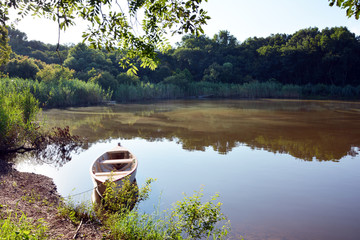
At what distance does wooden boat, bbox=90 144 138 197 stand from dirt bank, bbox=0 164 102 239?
2.72 feet

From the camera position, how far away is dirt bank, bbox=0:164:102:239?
3.73 m

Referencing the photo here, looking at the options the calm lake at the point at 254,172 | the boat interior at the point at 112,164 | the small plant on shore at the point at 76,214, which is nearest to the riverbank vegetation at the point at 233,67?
the calm lake at the point at 254,172

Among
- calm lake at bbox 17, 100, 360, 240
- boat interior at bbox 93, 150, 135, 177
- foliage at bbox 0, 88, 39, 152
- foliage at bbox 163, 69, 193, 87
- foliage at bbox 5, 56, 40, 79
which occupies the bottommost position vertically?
calm lake at bbox 17, 100, 360, 240

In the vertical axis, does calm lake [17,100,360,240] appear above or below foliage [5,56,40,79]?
below

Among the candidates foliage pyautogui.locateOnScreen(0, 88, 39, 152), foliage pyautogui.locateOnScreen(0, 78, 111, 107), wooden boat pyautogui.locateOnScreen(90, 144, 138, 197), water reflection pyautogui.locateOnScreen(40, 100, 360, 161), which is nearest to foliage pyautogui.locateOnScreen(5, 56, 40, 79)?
foliage pyautogui.locateOnScreen(0, 78, 111, 107)

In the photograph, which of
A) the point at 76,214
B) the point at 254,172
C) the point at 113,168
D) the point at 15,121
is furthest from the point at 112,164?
the point at 254,172

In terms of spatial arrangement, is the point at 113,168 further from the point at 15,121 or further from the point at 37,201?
the point at 15,121

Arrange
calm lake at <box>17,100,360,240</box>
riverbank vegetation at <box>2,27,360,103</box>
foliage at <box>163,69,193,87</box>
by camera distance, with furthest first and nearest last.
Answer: foliage at <box>163,69,193,87</box> < riverbank vegetation at <box>2,27,360,103</box> < calm lake at <box>17,100,360,240</box>

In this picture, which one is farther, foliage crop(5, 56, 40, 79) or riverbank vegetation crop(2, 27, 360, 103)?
riverbank vegetation crop(2, 27, 360, 103)

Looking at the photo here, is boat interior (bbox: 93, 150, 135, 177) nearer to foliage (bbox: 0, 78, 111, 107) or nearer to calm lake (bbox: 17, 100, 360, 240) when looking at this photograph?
calm lake (bbox: 17, 100, 360, 240)

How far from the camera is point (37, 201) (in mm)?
4895

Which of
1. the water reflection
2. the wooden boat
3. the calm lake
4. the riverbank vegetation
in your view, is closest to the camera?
the calm lake

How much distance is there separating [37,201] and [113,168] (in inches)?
86.3

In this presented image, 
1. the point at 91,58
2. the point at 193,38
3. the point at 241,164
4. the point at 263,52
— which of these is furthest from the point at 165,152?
the point at 193,38
